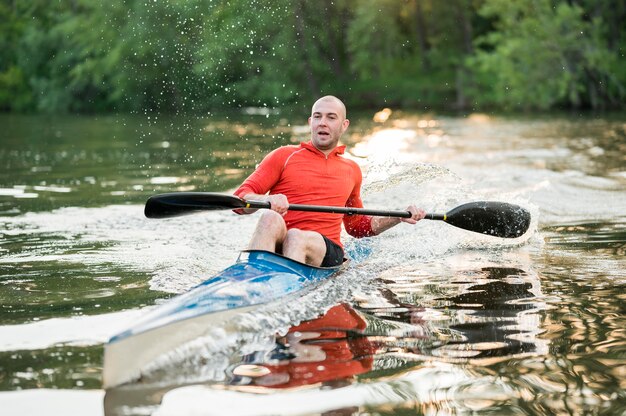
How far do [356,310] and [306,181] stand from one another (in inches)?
50.3

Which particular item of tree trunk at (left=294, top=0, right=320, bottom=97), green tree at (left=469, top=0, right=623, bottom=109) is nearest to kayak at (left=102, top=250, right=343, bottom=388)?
green tree at (left=469, top=0, right=623, bottom=109)

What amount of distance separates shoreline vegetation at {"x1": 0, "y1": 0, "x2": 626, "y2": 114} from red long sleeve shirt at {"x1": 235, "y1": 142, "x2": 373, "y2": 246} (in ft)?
89.2

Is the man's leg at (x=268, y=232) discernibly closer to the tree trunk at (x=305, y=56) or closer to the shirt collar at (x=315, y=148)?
the shirt collar at (x=315, y=148)

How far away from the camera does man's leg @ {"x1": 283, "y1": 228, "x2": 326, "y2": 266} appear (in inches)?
241

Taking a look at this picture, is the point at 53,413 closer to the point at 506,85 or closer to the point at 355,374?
the point at 355,374

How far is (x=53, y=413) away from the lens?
3842mm

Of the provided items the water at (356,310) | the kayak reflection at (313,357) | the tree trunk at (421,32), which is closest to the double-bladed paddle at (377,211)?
the water at (356,310)

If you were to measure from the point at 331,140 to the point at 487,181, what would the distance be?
7059mm

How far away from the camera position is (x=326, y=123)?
21.7 feet

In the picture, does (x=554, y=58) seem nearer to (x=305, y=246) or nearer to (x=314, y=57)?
(x=314, y=57)

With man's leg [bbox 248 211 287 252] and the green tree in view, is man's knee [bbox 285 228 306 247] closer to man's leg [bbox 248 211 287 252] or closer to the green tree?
man's leg [bbox 248 211 287 252]

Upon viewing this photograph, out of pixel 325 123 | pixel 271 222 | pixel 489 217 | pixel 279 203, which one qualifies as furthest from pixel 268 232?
pixel 489 217

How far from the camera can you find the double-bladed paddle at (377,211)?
615cm

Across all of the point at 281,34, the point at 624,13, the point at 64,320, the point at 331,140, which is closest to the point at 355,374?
the point at 64,320
